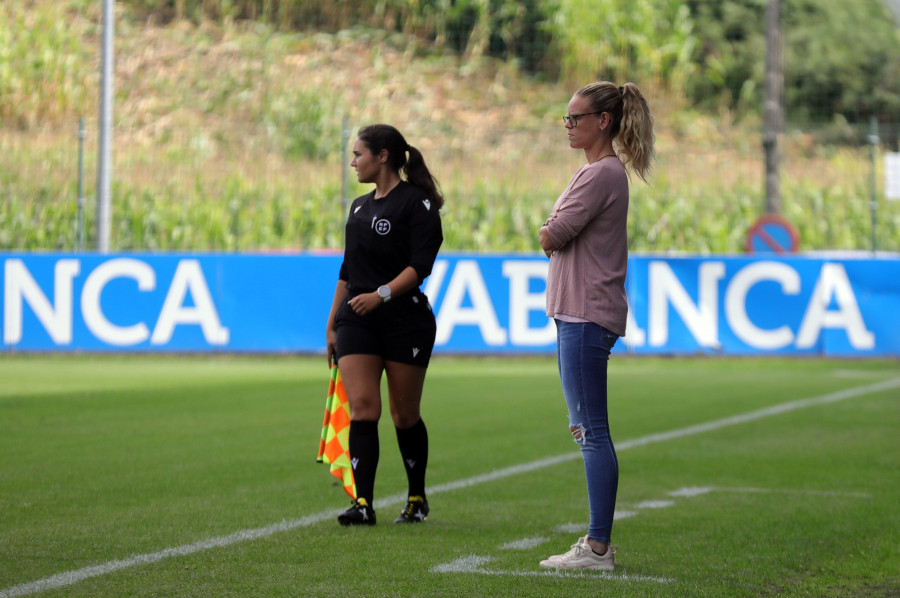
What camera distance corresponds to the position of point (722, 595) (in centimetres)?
566

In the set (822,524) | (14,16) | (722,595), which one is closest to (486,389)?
(822,524)

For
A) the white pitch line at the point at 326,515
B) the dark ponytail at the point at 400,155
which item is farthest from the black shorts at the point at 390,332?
the white pitch line at the point at 326,515

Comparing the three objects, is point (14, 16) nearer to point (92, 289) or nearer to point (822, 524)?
point (92, 289)

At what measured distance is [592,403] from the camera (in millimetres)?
5934

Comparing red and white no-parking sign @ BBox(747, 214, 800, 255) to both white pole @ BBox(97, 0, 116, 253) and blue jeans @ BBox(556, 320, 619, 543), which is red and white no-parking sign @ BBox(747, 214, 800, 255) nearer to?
white pole @ BBox(97, 0, 116, 253)

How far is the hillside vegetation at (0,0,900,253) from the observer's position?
2753cm

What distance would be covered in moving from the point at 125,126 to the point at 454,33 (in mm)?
Result: 9575

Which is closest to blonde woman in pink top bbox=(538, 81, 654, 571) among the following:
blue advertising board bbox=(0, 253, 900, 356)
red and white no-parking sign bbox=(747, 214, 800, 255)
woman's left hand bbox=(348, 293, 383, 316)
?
woman's left hand bbox=(348, 293, 383, 316)

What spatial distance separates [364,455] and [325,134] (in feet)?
88.3

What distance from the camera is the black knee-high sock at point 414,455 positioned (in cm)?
734

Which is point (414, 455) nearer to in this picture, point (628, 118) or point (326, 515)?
point (326, 515)

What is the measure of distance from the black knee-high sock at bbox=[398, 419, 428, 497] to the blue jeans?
1494 millimetres

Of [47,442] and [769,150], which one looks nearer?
[47,442]

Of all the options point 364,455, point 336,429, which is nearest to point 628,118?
point 364,455
